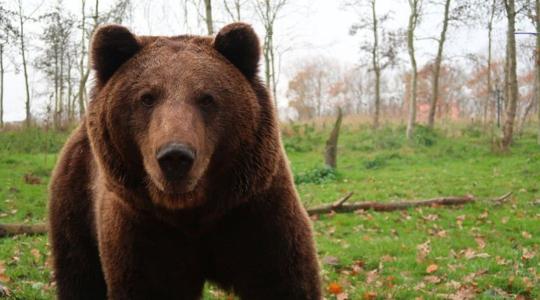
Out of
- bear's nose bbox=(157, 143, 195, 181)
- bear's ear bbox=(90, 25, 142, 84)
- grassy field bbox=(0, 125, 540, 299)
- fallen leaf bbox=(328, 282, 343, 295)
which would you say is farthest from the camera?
grassy field bbox=(0, 125, 540, 299)

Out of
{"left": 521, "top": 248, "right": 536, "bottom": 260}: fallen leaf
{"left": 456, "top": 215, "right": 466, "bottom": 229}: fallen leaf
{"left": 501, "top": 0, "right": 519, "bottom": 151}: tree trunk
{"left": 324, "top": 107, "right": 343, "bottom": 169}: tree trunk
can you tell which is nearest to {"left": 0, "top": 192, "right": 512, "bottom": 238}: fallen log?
{"left": 456, "top": 215, "right": 466, "bottom": 229}: fallen leaf

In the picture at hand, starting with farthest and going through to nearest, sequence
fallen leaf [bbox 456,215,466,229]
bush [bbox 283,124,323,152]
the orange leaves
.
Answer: bush [bbox 283,124,323,152] < fallen leaf [bbox 456,215,466,229] < the orange leaves

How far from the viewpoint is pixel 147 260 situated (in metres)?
2.91

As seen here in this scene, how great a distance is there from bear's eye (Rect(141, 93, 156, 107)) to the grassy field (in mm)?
3183

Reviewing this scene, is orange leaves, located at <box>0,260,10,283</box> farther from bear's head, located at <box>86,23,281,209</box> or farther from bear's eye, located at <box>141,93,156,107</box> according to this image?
bear's eye, located at <box>141,93,156,107</box>

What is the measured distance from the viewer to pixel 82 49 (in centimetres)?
2850

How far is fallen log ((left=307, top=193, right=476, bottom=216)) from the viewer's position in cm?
983

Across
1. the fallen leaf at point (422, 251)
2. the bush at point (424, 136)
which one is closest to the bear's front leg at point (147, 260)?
the fallen leaf at point (422, 251)

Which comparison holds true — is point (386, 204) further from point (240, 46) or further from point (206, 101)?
point (206, 101)

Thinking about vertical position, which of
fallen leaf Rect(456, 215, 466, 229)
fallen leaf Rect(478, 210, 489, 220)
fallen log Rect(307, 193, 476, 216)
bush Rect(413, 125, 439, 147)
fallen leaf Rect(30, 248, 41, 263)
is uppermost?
bush Rect(413, 125, 439, 147)

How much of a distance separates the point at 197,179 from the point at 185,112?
0.32 m

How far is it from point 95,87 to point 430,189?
10934 millimetres

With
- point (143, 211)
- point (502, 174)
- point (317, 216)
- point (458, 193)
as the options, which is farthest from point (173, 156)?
point (502, 174)

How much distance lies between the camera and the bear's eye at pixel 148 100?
257cm
